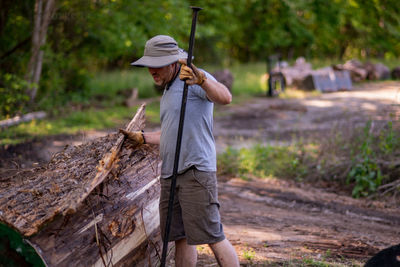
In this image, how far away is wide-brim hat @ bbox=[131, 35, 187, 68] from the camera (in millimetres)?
3090

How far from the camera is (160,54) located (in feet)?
10.3

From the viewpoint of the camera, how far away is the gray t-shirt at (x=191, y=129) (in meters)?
3.13

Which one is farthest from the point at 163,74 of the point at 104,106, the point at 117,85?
the point at 117,85

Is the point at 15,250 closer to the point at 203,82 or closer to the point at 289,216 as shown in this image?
the point at 203,82

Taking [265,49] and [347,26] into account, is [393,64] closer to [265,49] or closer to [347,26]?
[347,26]

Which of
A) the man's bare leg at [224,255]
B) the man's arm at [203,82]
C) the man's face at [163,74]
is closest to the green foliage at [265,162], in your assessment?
the man's bare leg at [224,255]

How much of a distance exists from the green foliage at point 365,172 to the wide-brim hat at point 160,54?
435 centimetres

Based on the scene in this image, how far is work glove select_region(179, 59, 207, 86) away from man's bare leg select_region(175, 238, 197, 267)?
123 centimetres

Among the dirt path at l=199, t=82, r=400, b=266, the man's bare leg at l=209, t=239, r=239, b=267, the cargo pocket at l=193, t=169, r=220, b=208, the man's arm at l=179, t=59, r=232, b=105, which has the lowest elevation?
the dirt path at l=199, t=82, r=400, b=266

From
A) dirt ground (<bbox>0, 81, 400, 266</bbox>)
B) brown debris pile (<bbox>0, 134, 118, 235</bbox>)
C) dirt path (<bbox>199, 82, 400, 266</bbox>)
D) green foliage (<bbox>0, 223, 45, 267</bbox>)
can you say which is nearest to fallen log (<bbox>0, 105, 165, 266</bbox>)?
brown debris pile (<bbox>0, 134, 118, 235</bbox>)

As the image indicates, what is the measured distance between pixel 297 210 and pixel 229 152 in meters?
2.23

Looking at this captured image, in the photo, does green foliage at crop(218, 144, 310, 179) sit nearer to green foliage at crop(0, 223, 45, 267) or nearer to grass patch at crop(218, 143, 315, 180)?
grass patch at crop(218, 143, 315, 180)

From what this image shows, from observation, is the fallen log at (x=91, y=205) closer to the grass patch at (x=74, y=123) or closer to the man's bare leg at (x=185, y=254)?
the man's bare leg at (x=185, y=254)

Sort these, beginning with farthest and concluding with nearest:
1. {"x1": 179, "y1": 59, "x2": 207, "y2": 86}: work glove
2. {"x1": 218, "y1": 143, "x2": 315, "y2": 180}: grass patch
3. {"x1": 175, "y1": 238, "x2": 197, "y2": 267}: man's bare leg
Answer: {"x1": 218, "y1": 143, "x2": 315, "y2": 180}: grass patch < {"x1": 175, "y1": 238, "x2": 197, "y2": 267}: man's bare leg < {"x1": 179, "y1": 59, "x2": 207, "y2": 86}: work glove
